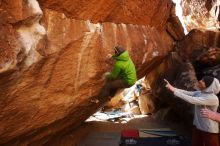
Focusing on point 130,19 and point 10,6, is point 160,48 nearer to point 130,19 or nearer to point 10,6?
point 130,19

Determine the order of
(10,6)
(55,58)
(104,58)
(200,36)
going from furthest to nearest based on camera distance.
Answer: (200,36) < (104,58) < (55,58) < (10,6)

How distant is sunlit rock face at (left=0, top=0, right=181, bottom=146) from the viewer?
17.3ft

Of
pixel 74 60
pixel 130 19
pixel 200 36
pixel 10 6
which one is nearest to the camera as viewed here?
pixel 10 6

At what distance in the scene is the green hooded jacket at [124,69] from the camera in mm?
7020

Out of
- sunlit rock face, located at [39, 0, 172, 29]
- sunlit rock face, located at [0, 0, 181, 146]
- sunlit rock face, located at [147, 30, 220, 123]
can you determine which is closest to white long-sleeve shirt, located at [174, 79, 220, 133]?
sunlit rock face, located at [0, 0, 181, 146]

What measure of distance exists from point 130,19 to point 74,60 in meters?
2.71

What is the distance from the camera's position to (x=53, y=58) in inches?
238

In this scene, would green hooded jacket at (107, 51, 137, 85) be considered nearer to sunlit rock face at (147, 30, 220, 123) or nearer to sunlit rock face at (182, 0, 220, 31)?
sunlit rock face at (147, 30, 220, 123)

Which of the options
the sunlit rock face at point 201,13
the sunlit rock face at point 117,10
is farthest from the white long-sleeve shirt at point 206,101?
the sunlit rock face at point 201,13

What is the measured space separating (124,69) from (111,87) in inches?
37.6

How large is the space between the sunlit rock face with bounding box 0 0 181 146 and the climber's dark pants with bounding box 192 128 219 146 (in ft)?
8.82

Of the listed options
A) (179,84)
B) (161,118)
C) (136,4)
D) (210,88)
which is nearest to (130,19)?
(136,4)

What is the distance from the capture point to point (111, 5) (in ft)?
24.5

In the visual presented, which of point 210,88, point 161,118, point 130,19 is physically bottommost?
point 161,118
